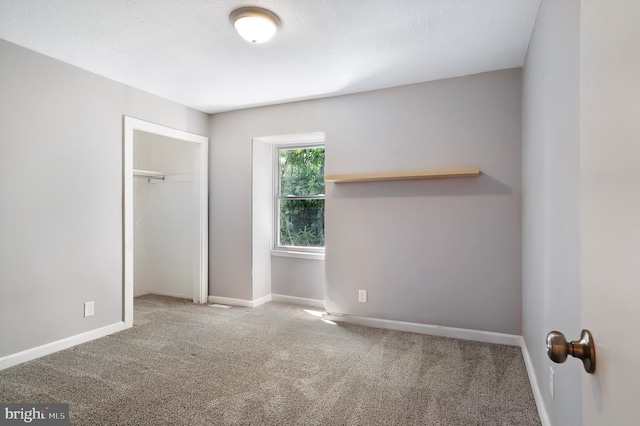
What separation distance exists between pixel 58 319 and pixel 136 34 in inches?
94.5

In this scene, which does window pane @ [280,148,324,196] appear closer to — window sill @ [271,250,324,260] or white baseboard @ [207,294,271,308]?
window sill @ [271,250,324,260]

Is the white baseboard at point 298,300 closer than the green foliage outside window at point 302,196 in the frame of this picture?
Yes

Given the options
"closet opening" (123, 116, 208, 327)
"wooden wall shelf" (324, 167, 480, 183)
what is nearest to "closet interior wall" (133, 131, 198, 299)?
"closet opening" (123, 116, 208, 327)

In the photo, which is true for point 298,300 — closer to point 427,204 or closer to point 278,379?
point 278,379

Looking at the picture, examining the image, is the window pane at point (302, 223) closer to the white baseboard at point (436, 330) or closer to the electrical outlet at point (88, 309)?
the white baseboard at point (436, 330)

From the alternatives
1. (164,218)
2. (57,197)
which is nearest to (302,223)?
(164,218)

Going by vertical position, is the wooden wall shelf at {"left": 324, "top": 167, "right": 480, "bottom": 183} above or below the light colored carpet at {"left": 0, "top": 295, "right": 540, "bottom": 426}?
above

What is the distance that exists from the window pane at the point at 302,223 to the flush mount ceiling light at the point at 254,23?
236 centimetres

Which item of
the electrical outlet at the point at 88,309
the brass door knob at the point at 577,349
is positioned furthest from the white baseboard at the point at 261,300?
the brass door knob at the point at 577,349

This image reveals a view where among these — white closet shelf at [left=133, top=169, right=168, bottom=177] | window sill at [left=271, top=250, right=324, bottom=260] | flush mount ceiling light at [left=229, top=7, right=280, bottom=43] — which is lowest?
window sill at [left=271, top=250, right=324, bottom=260]

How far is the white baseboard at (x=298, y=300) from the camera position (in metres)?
4.21

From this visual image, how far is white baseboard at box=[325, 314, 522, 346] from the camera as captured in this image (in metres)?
2.99

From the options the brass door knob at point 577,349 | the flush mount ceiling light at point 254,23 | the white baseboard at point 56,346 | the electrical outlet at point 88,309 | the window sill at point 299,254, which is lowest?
the white baseboard at point 56,346

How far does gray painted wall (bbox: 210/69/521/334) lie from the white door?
8.50ft
